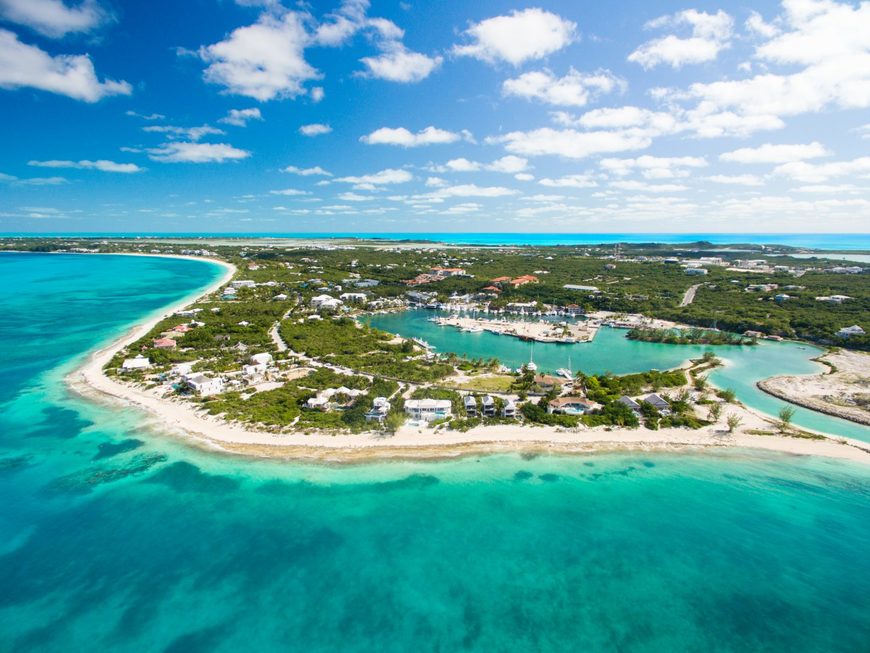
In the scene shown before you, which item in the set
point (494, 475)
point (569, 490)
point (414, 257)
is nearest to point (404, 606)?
point (494, 475)

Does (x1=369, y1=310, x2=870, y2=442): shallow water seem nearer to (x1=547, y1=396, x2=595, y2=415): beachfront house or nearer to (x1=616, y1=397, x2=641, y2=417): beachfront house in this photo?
(x1=616, y1=397, x2=641, y2=417): beachfront house

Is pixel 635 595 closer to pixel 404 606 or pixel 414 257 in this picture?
pixel 404 606

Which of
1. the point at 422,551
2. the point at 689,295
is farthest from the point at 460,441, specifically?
the point at 689,295

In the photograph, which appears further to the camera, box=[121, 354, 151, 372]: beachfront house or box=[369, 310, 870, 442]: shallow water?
box=[369, 310, 870, 442]: shallow water

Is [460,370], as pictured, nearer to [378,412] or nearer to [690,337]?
[378,412]

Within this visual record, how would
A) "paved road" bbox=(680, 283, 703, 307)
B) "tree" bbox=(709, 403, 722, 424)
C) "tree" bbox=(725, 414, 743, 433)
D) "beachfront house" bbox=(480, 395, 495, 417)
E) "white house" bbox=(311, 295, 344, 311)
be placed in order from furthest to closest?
"paved road" bbox=(680, 283, 703, 307) → "white house" bbox=(311, 295, 344, 311) → "beachfront house" bbox=(480, 395, 495, 417) → "tree" bbox=(709, 403, 722, 424) → "tree" bbox=(725, 414, 743, 433)

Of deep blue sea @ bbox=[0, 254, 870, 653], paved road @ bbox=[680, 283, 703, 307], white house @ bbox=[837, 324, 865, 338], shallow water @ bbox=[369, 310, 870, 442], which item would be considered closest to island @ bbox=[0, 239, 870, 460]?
white house @ bbox=[837, 324, 865, 338]

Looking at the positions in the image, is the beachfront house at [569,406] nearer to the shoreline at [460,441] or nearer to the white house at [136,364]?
the shoreline at [460,441]
